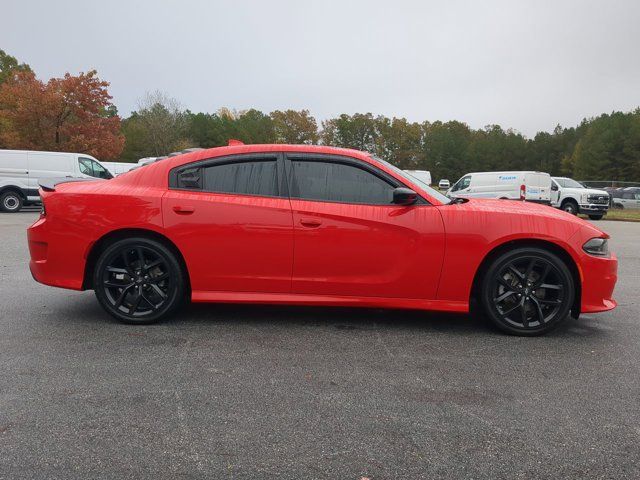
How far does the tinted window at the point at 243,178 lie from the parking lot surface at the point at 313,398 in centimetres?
114

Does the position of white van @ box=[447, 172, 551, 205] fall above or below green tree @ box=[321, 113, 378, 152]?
below

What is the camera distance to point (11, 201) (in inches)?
636

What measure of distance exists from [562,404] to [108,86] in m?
32.6

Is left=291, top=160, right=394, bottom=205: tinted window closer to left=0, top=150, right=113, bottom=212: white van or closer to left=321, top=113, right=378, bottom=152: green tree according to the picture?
left=0, top=150, right=113, bottom=212: white van

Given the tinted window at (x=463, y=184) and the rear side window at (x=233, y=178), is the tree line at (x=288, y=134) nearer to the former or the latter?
the tinted window at (x=463, y=184)

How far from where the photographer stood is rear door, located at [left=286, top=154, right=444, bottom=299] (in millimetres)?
3760

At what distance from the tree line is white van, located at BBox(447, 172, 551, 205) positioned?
76.5 feet

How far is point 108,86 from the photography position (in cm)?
2978

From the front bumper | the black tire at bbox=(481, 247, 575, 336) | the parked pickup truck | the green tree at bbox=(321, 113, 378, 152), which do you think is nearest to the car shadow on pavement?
the black tire at bbox=(481, 247, 575, 336)

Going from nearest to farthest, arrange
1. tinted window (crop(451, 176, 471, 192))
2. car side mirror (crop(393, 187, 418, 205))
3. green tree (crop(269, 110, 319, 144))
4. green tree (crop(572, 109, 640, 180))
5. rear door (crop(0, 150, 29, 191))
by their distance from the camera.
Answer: car side mirror (crop(393, 187, 418, 205)) < rear door (crop(0, 150, 29, 191)) < tinted window (crop(451, 176, 471, 192)) < green tree (crop(572, 109, 640, 180)) < green tree (crop(269, 110, 319, 144))

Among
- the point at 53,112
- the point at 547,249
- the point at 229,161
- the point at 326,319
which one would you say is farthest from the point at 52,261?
the point at 53,112

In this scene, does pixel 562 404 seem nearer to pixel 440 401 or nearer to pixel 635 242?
pixel 440 401

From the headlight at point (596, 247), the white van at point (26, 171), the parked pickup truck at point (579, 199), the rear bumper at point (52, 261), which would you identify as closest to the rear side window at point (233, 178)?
the rear bumper at point (52, 261)

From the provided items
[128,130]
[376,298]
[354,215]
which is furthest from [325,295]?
[128,130]
